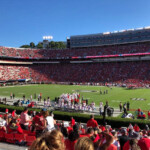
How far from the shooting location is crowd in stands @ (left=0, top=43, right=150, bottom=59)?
60000mm

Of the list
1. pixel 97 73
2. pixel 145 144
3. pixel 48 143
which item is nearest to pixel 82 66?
pixel 97 73

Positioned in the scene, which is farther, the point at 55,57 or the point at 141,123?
the point at 55,57

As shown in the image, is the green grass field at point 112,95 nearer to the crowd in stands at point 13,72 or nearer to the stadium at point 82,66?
the stadium at point 82,66

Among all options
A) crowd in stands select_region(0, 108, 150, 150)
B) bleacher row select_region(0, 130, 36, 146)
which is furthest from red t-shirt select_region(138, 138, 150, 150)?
bleacher row select_region(0, 130, 36, 146)

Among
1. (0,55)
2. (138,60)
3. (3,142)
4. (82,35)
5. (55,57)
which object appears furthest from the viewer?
(82,35)

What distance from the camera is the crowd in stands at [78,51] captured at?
60000 millimetres

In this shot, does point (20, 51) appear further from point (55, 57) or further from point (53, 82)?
point (53, 82)

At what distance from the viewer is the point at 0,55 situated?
61.7 meters

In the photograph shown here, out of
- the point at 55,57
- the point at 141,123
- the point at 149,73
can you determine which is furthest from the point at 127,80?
the point at 141,123

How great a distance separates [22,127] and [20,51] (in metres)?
68.1

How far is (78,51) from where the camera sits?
69.6m

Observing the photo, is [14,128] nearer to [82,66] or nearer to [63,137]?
[63,137]

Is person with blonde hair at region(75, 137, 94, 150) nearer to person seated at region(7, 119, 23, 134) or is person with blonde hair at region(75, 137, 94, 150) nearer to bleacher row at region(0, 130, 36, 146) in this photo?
bleacher row at region(0, 130, 36, 146)

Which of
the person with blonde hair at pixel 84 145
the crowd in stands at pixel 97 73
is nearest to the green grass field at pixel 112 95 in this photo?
the crowd in stands at pixel 97 73
